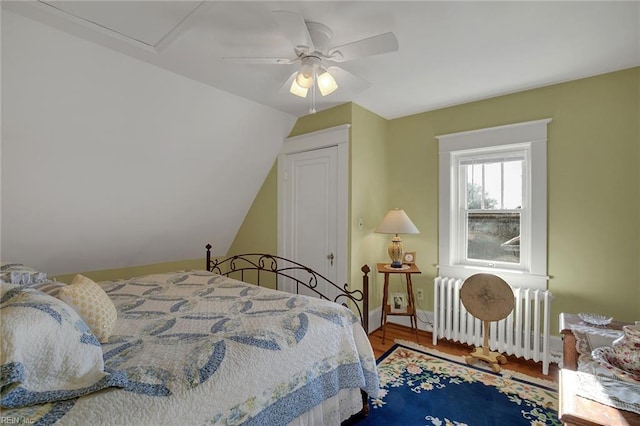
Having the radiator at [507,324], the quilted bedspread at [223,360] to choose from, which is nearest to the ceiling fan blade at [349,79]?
the quilted bedspread at [223,360]

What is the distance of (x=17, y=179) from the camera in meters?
2.24

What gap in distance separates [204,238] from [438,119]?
328 cm

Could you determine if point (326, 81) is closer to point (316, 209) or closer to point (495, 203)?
point (316, 209)

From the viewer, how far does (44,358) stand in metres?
0.98

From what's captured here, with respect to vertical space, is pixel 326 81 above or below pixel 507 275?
above

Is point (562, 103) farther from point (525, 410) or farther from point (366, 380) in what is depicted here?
point (366, 380)

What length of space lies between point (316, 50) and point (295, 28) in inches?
14.6

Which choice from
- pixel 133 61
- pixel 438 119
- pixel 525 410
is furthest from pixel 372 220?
pixel 133 61

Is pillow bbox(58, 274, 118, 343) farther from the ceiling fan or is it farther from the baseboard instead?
the baseboard

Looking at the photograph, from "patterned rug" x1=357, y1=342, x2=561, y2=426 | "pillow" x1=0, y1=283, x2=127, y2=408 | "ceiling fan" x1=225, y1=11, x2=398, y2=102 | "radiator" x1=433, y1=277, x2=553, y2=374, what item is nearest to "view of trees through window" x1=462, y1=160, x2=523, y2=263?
"radiator" x1=433, y1=277, x2=553, y2=374

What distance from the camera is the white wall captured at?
1.98 m

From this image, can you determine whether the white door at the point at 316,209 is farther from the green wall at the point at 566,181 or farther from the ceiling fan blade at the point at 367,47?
the ceiling fan blade at the point at 367,47

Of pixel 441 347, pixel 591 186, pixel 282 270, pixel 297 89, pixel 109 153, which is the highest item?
pixel 297 89

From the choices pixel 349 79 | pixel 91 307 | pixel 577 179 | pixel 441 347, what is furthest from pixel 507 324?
pixel 91 307
